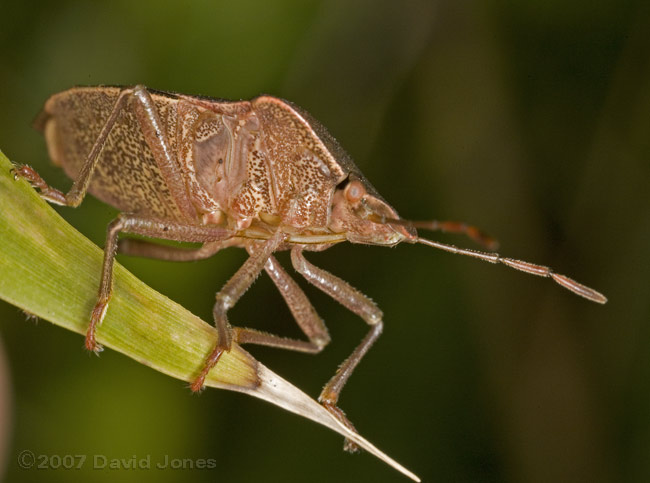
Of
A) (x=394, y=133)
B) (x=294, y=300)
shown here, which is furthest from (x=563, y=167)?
(x=294, y=300)

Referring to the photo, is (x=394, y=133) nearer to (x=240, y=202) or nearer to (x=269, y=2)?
(x=269, y=2)

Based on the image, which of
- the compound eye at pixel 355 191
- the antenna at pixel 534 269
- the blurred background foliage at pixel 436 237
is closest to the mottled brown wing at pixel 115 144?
the blurred background foliage at pixel 436 237

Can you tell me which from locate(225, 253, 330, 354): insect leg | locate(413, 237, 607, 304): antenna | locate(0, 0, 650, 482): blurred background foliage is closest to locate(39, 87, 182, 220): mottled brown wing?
locate(0, 0, 650, 482): blurred background foliage

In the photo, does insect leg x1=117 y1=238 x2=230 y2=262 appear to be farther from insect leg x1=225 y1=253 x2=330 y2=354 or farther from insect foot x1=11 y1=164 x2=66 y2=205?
insect foot x1=11 y1=164 x2=66 y2=205

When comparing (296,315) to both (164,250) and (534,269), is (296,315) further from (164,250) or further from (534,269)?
(534,269)

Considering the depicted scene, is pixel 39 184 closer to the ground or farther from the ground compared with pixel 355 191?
closer to the ground

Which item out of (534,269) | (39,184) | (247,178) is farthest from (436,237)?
(39,184)

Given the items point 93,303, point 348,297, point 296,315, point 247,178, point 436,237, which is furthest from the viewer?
point 436,237
